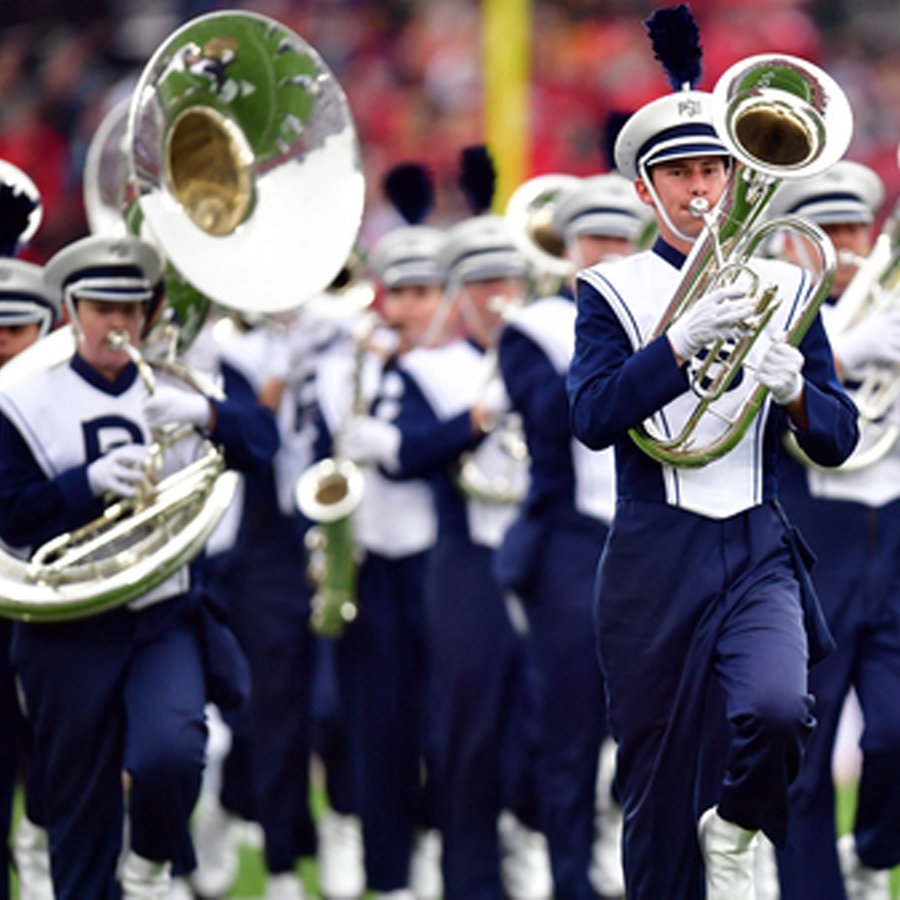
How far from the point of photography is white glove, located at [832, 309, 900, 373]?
614 centimetres

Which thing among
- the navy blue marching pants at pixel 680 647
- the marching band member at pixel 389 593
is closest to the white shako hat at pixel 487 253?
the marching band member at pixel 389 593

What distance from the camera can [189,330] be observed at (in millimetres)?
6461

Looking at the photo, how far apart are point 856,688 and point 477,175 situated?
103 inches

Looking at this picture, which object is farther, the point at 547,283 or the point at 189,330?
the point at 547,283

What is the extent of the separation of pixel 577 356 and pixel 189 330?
5.47 feet

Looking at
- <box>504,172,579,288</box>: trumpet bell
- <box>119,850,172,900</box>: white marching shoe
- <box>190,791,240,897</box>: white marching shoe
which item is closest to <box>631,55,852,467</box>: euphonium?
<box>119,850,172,900</box>: white marching shoe

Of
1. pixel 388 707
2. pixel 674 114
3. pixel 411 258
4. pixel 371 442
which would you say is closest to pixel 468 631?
pixel 388 707

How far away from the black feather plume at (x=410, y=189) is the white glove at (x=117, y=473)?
2.87 meters

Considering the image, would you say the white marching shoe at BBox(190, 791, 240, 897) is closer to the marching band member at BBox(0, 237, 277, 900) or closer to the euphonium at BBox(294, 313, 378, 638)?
the euphonium at BBox(294, 313, 378, 638)

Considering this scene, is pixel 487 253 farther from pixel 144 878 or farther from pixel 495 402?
pixel 144 878

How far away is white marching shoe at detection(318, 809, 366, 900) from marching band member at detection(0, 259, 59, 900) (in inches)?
83.4

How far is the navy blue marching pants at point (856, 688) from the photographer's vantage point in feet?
20.1

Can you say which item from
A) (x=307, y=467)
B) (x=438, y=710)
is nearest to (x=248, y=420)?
(x=438, y=710)

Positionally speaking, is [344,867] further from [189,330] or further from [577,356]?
[577,356]
